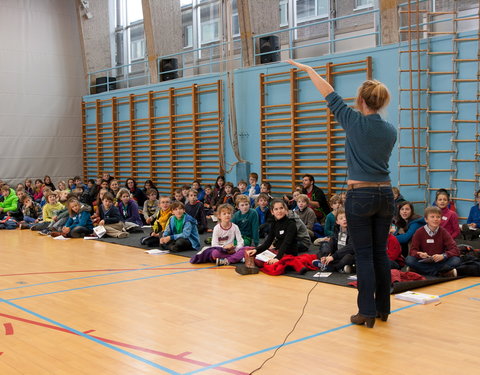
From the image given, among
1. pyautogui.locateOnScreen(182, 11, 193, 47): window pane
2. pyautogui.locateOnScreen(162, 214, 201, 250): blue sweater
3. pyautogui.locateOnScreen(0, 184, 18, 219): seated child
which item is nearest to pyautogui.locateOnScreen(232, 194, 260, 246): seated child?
pyautogui.locateOnScreen(162, 214, 201, 250): blue sweater

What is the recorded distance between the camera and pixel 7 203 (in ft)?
40.8

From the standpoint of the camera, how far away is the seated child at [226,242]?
272 inches

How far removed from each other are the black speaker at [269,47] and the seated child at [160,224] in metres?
5.04

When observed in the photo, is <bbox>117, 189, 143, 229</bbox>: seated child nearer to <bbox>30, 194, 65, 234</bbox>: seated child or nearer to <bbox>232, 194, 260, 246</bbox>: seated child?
<bbox>30, 194, 65, 234</bbox>: seated child

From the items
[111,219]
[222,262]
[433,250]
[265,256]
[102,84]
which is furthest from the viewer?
[102,84]

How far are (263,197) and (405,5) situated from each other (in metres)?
4.22

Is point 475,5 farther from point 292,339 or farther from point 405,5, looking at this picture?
point 292,339

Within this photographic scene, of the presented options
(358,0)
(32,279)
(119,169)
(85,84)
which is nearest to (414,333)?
(32,279)

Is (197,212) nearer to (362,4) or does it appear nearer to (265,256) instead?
(265,256)

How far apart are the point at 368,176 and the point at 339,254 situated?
2571mm

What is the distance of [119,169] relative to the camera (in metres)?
16.4

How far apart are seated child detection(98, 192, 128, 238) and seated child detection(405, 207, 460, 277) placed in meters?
5.49

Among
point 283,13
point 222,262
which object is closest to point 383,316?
point 222,262

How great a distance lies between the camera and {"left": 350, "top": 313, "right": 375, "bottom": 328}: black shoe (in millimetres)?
3979
